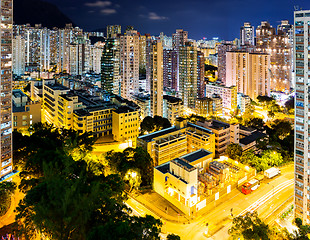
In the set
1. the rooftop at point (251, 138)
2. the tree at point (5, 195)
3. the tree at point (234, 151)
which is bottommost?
the tree at point (5, 195)

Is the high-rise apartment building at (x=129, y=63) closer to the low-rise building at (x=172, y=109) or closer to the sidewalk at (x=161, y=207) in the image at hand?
the low-rise building at (x=172, y=109)

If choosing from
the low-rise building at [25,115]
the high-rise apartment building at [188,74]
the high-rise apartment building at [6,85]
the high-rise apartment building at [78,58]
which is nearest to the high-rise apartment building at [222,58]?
the high-rise apartment building at [188,74]

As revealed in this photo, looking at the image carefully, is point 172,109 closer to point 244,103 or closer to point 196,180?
point 244,103

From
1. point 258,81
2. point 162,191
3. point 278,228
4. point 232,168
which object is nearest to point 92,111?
point 162,191

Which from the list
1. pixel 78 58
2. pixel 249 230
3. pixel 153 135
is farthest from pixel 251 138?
pixel 78 58

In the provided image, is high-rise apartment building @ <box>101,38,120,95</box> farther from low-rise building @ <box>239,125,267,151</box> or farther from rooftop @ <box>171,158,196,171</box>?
rooftop @ <box>171,158,196,171</box>

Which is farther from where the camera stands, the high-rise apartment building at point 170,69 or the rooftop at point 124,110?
the high-rise apartment building at point 170,69

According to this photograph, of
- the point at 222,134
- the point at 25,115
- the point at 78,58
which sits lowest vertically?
the point at 222,134
